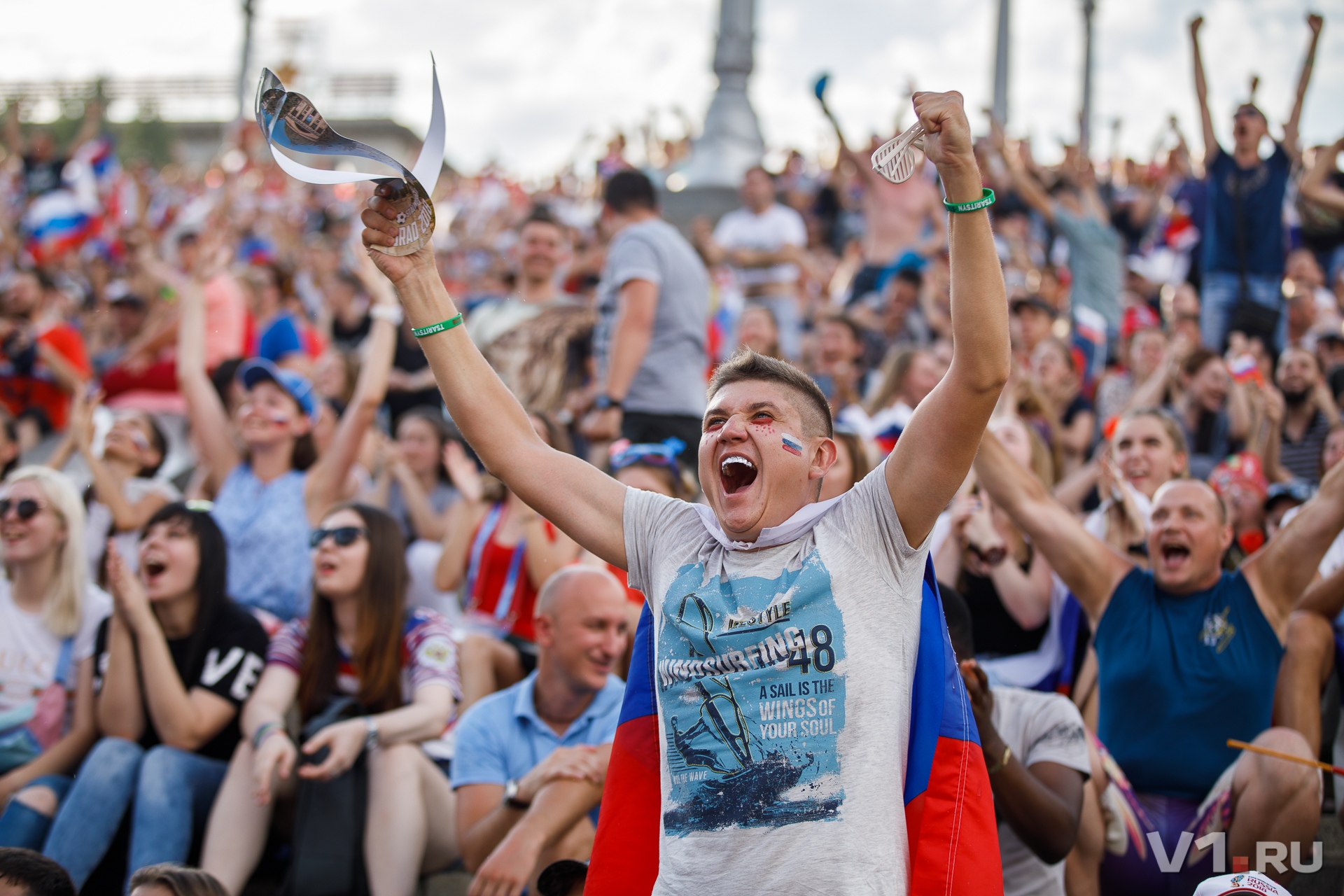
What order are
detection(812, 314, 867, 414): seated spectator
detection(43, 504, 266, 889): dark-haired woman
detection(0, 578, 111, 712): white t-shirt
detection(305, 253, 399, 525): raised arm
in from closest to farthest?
1. detection(43, 504, 266, 889): dark-haired woman
2. detection(0, 578, 111, 712): white t-shirt
3. detection(305, 253, 399, 525): raised arm
4. detection(812, 314, 867, 414): seated spectator

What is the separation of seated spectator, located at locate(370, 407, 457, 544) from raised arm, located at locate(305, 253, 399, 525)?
62 cm

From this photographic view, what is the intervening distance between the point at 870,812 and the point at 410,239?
4.97ft

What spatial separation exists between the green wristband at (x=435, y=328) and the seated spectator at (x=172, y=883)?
1.64 metres

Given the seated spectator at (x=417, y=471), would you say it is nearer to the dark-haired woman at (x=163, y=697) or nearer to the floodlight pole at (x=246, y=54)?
the dark-haired woman at (x=163, y=697)

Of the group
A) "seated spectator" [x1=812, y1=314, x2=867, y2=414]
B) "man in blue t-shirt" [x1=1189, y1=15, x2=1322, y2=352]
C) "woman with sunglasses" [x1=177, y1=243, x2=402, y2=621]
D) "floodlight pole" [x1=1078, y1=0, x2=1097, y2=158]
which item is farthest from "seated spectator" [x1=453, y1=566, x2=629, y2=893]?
"floodlight pole" [x1=1078, y1=0, x2=1097, y2=158]

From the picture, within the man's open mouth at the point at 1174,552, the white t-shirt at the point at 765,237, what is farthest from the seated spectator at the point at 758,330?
the man's open mouth at the point at 1174,552

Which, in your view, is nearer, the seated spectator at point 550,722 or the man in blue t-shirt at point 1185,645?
the seated spectator at point 550,722

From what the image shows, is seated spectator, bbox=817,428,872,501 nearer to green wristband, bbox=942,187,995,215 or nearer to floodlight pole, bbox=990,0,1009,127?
green wristband, bbox=942,187,995,215

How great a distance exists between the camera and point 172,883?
3.14 metres

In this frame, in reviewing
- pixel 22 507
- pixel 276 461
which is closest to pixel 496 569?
pixel 276 461

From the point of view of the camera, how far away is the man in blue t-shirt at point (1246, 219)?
8.41 meters

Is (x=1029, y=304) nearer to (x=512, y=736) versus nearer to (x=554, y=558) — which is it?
(x=554, y=558)

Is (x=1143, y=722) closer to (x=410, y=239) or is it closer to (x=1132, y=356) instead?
(x=410, y=239)

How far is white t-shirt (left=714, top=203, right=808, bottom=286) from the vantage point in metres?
9.84
